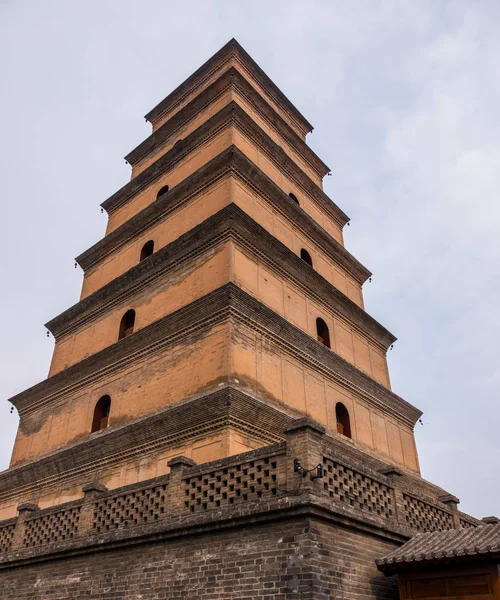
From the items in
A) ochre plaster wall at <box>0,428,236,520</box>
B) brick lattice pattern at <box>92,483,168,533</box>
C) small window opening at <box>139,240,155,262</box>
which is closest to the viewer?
brick lattice pattern at <box>92,483,168,533</box>

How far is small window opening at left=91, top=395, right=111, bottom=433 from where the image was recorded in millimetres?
13977

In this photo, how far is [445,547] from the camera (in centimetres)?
723

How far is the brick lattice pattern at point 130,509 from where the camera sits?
8.41 meters

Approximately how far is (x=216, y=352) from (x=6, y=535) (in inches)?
208

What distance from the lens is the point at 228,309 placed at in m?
11.9

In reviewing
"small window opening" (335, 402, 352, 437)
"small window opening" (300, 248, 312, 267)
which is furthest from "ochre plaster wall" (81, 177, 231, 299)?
"small window opening" (335, 402, 352, 437)

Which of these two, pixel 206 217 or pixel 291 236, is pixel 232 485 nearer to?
pixel 206 217

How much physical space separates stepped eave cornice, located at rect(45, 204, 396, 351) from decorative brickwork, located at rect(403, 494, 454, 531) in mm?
6797

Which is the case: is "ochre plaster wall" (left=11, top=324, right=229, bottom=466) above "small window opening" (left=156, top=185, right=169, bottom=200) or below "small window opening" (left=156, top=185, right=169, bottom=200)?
below

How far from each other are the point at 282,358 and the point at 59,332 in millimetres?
7868

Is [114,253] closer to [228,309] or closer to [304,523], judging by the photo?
[228,309]

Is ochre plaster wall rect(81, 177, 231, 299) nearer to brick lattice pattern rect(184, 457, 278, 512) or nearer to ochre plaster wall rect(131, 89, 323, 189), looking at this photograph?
ochre plaster wall rect(131, 89, 323, 189)

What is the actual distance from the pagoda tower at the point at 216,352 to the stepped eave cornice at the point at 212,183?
44 millimetres

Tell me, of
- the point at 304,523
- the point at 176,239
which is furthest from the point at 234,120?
the point at 304,523
